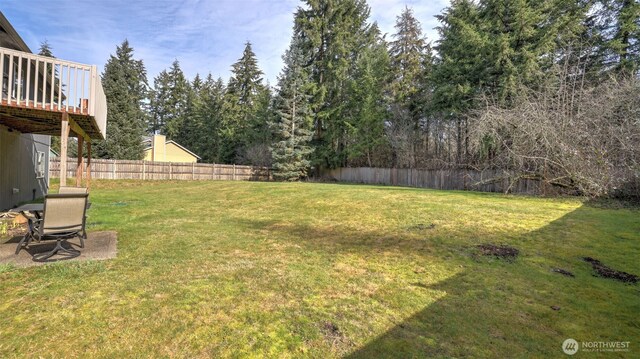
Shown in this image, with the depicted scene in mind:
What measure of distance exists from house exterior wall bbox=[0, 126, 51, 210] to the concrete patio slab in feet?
13.6

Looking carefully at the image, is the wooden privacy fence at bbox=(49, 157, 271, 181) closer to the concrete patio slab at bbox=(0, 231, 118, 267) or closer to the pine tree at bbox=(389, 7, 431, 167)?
the pine tree at bbox=(389, 7, 431, 167)

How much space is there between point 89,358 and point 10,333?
0.88 metres

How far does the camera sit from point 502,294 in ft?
12.4

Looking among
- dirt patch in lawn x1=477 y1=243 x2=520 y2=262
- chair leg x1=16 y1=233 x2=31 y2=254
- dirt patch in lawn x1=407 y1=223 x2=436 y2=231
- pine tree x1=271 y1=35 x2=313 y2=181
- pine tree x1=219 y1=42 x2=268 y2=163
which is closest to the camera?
chair leg x1=16 y1=233 x2=31 y2=254

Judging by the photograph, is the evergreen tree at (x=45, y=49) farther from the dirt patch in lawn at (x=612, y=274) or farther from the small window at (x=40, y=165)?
the dirt patch in lawn at (x=612, y=274)

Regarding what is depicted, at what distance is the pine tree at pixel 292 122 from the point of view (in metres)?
26.2

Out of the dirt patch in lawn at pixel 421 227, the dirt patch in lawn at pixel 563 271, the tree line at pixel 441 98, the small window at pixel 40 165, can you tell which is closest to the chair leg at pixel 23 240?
the dirt patch in lawn at pixel 421 227

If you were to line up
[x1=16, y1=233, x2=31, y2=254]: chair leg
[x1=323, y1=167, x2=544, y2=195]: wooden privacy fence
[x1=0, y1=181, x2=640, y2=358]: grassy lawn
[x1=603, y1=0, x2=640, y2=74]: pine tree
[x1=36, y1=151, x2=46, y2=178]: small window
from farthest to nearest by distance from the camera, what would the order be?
1. [x1=603, y1=0, x2=640, y2=74]: pine tree
2. [x1=323, y1=167, x2=544, y2=195]: wooden privacy fence
3. [x1=36, y1=151, x2=46, y2=178]: small window
4. [x1=16, y1=233, x2=31, y2=254]: chair leg
5. [x1=0, y1=181, x2=640, y2=358]: grassy lawn

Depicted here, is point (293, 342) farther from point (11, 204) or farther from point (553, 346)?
point (11, 204)

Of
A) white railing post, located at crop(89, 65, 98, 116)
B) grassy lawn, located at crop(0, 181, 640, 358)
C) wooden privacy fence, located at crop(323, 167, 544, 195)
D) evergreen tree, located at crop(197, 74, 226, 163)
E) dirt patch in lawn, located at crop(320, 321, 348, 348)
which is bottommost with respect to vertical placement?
dirt patch in lawn, located at crop(320, 321, 348, 348)

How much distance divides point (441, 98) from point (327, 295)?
19.6m

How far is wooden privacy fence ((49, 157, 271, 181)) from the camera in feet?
74.8

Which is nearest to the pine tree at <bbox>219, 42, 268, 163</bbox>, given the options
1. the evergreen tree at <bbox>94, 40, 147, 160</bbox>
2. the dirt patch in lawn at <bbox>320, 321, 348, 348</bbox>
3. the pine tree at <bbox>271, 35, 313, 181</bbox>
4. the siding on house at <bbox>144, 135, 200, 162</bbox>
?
the siding on house at <bbox>144, 135, 200, 162</bbox>

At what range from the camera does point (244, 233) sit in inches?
262
